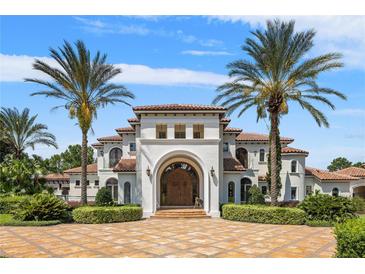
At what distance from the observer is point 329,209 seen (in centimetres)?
2006

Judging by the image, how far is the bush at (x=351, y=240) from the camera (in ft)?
31.5

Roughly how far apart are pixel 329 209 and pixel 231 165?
922cm

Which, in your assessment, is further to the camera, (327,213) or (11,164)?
(11,164)

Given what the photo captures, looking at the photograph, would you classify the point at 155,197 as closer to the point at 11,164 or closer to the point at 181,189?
the point at 181,189

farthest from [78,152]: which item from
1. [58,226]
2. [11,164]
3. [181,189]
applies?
[58,226]

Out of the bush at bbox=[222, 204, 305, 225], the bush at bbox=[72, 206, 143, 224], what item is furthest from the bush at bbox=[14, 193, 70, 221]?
the bush at bbox=[222, 204, 305, 225]

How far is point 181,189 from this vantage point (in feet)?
89.1

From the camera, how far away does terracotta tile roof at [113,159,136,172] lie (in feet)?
89.2

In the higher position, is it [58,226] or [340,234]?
[340,234]

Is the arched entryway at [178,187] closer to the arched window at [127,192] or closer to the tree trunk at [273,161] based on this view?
the arched window at [127,192]

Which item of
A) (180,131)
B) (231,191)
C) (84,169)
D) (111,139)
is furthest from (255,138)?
(84,169)

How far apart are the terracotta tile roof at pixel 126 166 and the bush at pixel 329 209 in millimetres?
13988

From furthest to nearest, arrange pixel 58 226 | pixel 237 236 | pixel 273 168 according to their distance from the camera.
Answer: pixel 273 168, pixel 58 226, pixel 237 236
